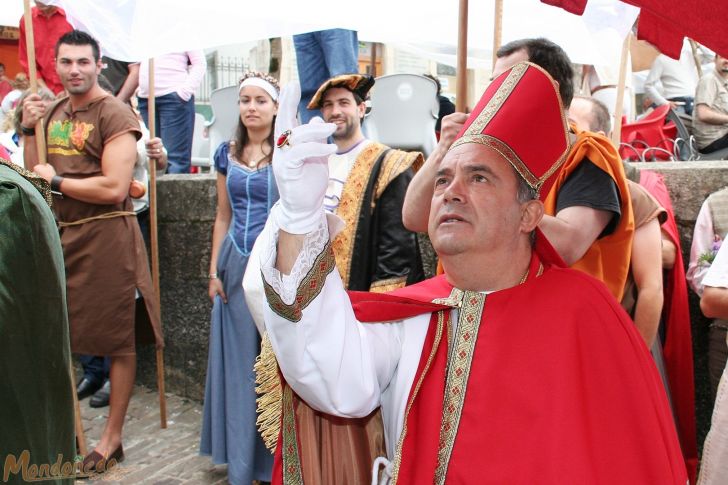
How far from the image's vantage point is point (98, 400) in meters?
5.27

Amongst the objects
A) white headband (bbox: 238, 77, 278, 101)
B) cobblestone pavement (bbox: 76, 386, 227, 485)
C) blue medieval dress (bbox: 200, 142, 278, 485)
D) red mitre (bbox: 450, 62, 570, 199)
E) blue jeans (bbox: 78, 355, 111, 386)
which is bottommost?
cobblestone pavement (bbox: 76, 386, 227, 485)

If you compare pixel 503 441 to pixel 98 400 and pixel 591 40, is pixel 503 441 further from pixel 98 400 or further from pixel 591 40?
pixel 98 400

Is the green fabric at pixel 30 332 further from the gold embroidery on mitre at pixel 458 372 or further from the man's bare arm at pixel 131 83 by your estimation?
the man's bare arm at pixel 131 83

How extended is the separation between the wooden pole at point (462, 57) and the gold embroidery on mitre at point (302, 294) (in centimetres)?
104

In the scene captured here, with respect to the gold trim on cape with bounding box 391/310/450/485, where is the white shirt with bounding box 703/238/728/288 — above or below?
above

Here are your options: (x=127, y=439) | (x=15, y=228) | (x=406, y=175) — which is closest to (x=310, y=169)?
(x=15, y=228)

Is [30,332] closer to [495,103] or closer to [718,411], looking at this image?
[495,103]

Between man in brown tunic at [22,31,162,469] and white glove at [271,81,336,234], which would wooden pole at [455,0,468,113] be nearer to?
white glove at [271,81,336,234]

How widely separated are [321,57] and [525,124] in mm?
2908

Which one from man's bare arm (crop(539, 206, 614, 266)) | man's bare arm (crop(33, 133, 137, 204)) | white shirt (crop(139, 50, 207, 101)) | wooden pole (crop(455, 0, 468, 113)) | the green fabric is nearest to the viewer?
the green fabric

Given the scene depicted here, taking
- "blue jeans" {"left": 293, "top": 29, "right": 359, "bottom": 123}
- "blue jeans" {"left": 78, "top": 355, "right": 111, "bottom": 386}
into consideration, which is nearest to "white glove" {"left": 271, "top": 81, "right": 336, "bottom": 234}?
"blue jeans" {"left": 293, "top": 29, "right": 359, "bottom": 123}

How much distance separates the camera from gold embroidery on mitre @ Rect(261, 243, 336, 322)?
6.05ft

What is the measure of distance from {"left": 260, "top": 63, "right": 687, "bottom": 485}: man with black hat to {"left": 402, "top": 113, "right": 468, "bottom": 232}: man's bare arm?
259mm

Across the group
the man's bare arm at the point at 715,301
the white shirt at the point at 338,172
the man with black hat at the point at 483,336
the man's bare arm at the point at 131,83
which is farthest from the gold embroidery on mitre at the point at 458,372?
the man's bare arm at the point at 131,83
